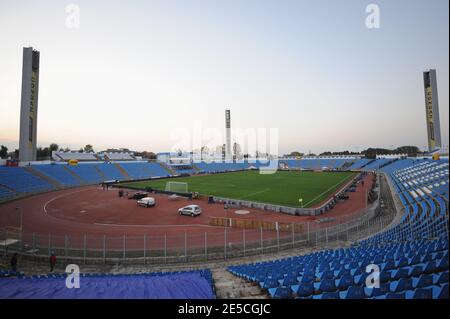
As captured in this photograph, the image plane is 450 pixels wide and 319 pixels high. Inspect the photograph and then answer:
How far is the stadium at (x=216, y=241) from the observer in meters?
7.38

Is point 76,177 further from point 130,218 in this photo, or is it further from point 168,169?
point 130,218

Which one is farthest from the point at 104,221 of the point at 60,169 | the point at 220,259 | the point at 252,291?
the point at 60,169

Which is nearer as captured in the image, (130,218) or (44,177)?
(130,218)

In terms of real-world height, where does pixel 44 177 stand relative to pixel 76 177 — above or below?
above

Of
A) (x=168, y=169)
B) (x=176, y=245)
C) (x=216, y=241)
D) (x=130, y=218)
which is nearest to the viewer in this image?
(x=176, y=245)

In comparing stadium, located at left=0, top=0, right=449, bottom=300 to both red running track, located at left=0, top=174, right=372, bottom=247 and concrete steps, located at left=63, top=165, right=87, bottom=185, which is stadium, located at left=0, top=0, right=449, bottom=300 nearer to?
red running track, located at left=0, top=174, right=372, bottom=247

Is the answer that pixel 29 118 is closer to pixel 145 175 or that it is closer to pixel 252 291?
pixel 145 175

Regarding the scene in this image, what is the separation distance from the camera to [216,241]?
19.0 meters

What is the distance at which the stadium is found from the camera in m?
7.38

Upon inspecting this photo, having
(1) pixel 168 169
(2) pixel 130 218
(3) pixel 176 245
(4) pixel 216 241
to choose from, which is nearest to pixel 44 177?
(2) pixel 130 218

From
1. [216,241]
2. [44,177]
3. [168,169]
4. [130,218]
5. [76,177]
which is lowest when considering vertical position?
[216,241]

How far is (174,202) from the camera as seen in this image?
3597cm

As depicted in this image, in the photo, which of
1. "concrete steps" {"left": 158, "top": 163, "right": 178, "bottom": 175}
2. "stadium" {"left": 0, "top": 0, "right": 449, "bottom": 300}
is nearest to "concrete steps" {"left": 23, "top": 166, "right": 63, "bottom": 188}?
"stadium" {"left": 0, "top": 0, "right": 449, "bottom": 300}
